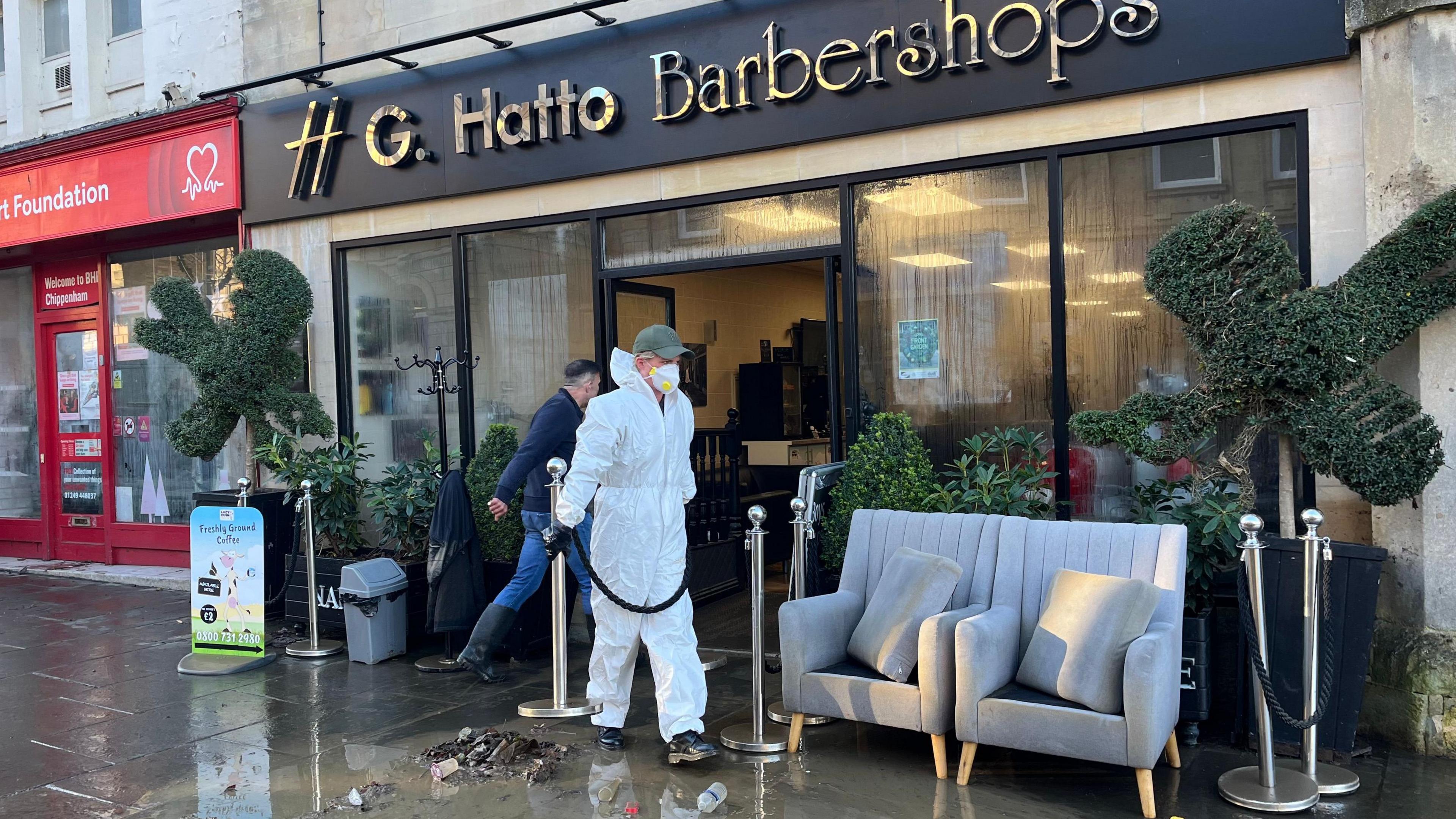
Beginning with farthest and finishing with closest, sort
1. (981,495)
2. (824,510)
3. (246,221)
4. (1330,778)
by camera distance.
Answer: (246,221)
(824,510)
(981,495)
(1330,778)

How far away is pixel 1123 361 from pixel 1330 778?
2371mm

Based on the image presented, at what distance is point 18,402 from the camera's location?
12.1 m

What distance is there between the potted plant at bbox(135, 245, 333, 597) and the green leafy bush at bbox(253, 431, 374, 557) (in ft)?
0.75

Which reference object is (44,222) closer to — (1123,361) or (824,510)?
(824,510)

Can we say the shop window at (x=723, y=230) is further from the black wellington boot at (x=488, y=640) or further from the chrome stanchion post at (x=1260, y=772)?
the chrome stanchion post at (x=1260, y=772)

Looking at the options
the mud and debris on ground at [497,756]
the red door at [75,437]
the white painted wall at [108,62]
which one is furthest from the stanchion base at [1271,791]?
the red door at [75,437]

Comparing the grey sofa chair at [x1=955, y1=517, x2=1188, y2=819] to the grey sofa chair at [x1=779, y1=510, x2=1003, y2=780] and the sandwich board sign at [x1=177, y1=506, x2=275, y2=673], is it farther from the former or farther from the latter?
the sandwich board sign at [x1=177, y1=506, x2=275, y2=673]

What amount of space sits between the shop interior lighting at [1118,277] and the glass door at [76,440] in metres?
9.82

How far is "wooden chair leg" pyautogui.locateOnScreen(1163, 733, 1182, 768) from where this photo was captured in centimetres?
459

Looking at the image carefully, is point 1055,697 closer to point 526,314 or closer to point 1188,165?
point 1188,165

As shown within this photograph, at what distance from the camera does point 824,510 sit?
633 cm

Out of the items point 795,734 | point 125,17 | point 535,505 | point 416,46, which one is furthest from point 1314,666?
point 125,17

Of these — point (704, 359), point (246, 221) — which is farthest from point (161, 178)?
point (704, 359)

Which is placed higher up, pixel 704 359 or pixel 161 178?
pixel 161 178
